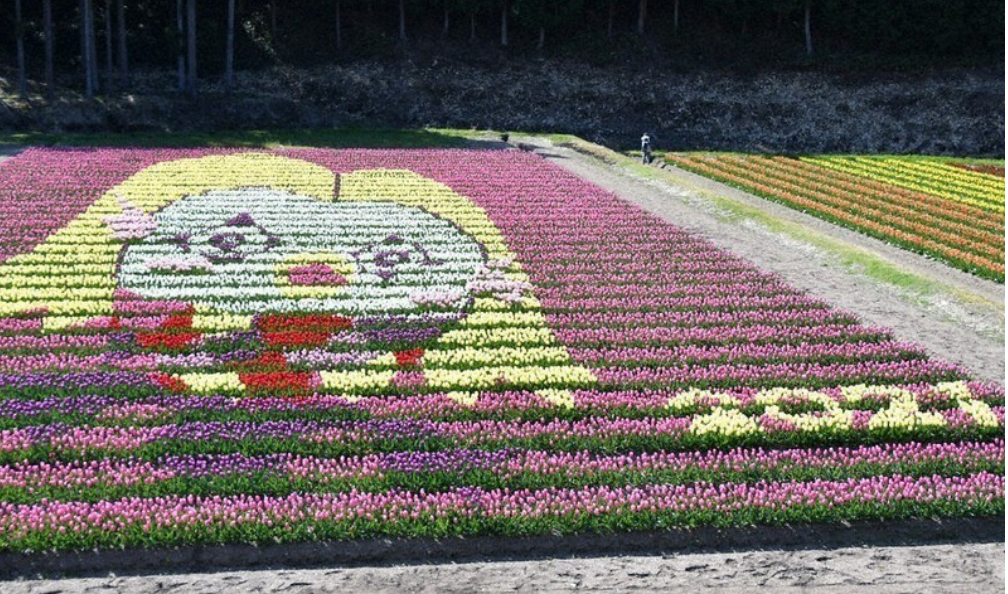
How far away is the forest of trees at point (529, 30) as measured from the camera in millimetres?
54000

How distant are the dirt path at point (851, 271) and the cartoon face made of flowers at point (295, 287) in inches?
236

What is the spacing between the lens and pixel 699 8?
208 ft

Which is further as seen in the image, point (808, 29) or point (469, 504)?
point (808, 29)

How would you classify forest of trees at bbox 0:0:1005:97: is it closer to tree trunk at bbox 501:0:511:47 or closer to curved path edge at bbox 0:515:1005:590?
tree trunk at bbox 501:0:511:47

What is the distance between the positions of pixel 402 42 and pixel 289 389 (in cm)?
4902

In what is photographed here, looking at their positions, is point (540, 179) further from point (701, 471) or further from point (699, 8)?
point (699, 8)

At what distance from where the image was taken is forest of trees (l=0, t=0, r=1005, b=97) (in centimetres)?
5400

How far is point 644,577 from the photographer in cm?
898

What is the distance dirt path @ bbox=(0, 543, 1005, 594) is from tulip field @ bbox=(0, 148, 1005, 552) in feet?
1.75

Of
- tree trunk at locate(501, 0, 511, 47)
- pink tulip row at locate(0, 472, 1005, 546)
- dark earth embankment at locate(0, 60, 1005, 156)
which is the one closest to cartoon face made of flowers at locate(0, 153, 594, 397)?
pink tulip row at locate(0, 472, 1005, 546)

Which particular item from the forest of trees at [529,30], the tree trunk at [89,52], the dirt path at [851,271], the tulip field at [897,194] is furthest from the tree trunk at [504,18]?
the dirt path at [851,271]

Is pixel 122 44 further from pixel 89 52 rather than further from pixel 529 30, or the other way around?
pixel 529 30

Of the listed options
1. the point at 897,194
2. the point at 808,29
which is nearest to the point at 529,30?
the point at 808,29

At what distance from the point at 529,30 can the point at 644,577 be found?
55825mm
